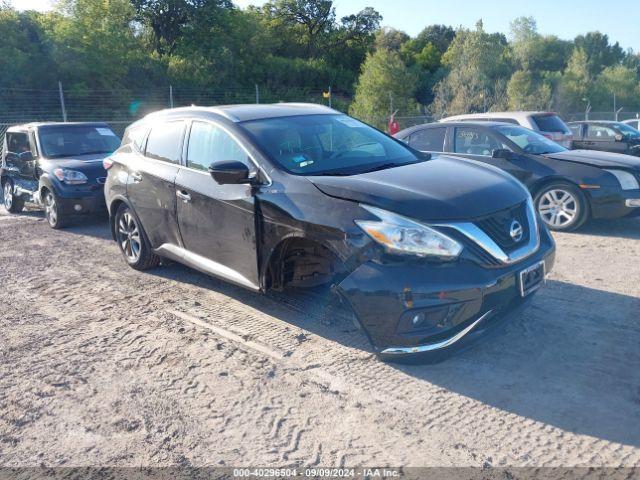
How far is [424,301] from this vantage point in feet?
11.7

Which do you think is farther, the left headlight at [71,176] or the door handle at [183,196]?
the left headlight at [71,176]

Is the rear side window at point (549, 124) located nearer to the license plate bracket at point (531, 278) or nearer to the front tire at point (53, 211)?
Answer: the license plate bracket at point (531, 278)

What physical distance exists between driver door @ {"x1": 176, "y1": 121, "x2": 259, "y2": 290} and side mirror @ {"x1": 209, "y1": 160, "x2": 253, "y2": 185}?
0.17m

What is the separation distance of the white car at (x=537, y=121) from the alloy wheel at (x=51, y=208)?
683 centimetres

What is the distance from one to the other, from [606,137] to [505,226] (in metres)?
11.7

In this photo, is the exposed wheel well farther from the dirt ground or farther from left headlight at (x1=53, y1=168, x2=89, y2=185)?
left headlight at (x1=53, y1=168, x2=89, y2=185)

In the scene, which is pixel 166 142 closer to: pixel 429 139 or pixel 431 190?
pixel 431 190

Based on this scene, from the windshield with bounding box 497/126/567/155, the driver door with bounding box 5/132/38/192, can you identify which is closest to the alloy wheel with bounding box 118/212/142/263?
the driver door with bounding box 5/132/38/192

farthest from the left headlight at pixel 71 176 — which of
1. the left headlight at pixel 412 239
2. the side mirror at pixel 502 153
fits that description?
the left headlight at pixel 412 239

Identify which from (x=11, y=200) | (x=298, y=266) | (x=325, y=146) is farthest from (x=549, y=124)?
(x=11, y=200)

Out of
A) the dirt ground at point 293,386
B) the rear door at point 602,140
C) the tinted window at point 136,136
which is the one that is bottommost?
the dirt ground at point 293,386

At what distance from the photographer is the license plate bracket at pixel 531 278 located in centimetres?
390

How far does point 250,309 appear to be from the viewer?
516 centimetres

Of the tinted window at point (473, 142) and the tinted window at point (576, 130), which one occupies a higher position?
the tinted window at point (473, 142)
